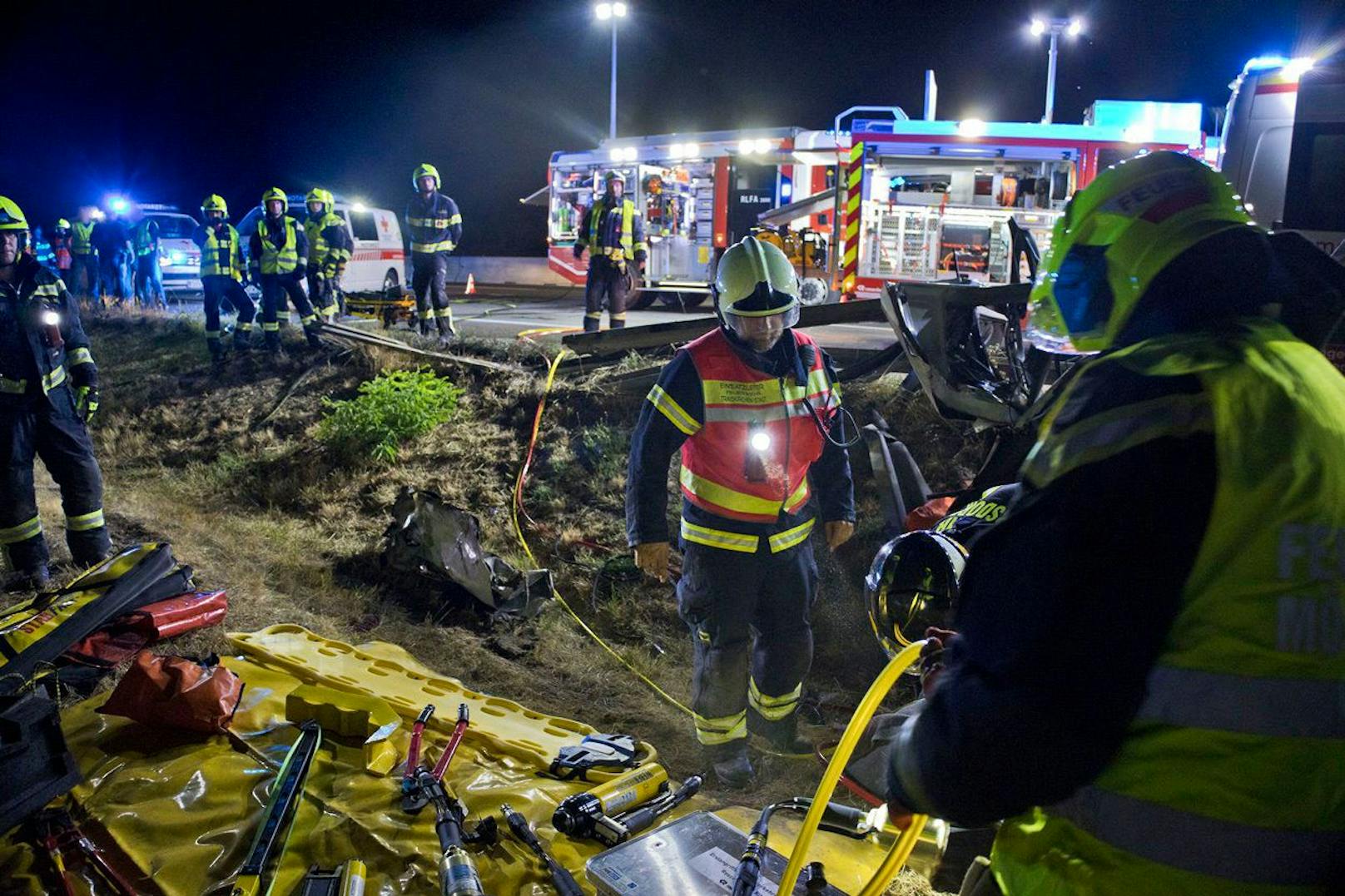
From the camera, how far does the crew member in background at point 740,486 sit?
12.5 ft

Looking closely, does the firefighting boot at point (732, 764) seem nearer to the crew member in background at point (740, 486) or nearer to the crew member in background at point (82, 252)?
the crew member in background at point (740, 486)

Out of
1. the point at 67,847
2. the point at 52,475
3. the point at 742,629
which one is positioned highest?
the point at 52,475

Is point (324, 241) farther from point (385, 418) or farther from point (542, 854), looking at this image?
point (542, 854)

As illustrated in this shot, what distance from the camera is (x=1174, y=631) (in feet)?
4.03

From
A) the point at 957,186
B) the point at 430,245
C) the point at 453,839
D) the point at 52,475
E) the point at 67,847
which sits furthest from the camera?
the point at 957,186

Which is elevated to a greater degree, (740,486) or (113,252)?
(113,252)

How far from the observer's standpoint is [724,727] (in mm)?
3955

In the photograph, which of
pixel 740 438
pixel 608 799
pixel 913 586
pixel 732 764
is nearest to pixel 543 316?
pixel 740 438

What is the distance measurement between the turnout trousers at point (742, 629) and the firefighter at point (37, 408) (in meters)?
3.97

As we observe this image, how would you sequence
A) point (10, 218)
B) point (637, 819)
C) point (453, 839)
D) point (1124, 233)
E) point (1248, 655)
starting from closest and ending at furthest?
point (1248, 655) < point (1124, 233) < point (453, 839) < point (637, 819) < point (10, 218)

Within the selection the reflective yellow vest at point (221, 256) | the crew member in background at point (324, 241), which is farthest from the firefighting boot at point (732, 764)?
the reflective yellow vest at point (221, 256)

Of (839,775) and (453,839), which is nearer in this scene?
(839,775)

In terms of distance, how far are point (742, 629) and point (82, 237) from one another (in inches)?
673

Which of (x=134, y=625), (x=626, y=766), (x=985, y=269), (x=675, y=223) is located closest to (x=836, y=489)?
(x=626, y=766)
